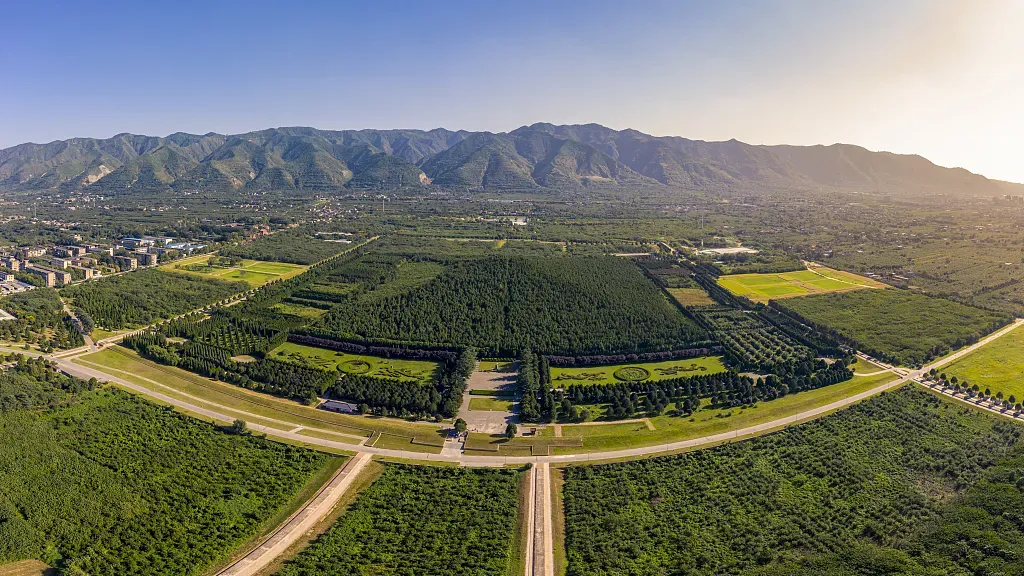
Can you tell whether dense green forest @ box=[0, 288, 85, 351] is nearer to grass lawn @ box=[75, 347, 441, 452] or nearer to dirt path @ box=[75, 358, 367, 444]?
grass lawn @ box=[75, 347, 441, 452]

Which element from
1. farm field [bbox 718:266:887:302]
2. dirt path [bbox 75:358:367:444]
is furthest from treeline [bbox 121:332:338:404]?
farm field [bbox 718:266:887:302]

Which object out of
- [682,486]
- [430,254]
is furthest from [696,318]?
[430,254]

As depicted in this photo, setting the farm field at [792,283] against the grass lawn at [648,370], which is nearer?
the grass lawn at [648,370]

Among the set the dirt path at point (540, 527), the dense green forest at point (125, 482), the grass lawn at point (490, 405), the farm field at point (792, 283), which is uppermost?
the farm field at point (792, 283)

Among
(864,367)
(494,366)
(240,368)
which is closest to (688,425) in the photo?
(494,366)

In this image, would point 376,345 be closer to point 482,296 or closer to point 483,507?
point 482,296

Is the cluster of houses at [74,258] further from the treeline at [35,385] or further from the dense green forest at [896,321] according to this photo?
the dense green forest at [896,321]

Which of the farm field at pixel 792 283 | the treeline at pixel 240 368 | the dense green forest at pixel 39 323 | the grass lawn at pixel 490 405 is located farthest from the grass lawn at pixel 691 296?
the dense green forest at pixel 39 323
